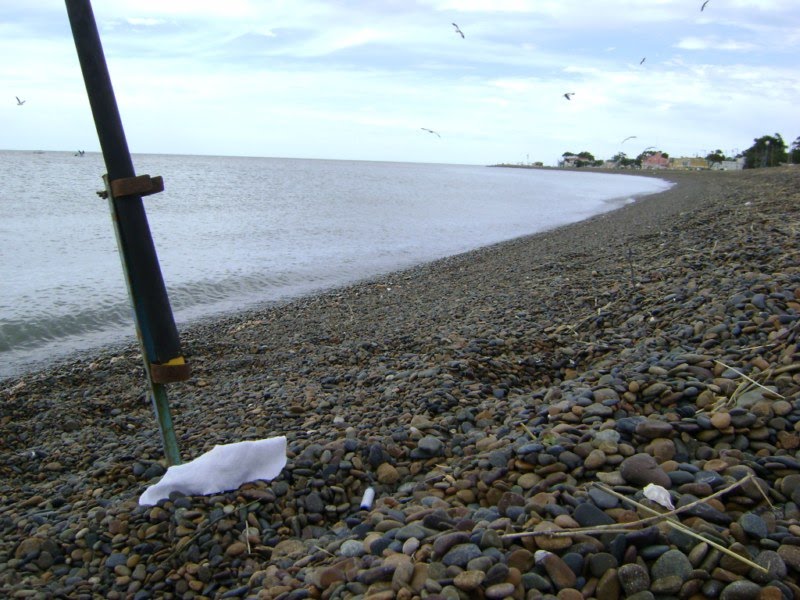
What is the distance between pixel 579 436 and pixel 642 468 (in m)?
0.48

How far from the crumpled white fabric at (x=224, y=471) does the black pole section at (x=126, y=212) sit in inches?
25.8

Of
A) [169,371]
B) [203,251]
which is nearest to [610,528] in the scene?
[169,371]

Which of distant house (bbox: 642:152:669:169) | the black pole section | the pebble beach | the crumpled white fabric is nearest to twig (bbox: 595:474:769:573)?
the pebble beach

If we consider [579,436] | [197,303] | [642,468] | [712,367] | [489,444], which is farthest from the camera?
[197,303]

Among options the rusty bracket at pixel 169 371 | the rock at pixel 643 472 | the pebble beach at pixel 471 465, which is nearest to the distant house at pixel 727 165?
the pebble beach at pixel 471 465

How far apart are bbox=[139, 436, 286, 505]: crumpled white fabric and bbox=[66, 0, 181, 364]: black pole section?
654 millimetres

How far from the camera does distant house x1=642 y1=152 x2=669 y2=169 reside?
16095cm

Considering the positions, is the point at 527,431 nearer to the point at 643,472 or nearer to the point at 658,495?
the point at 643,472

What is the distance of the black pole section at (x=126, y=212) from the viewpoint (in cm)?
326

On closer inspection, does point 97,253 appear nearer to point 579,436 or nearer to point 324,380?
point 324,380

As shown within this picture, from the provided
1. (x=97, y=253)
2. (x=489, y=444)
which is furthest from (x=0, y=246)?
(x=489, y=444)

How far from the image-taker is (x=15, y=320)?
1130 cm

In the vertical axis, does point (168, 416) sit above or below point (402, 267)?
above

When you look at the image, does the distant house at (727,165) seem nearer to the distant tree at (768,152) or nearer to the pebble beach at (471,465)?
the distant tree at (768,152)
